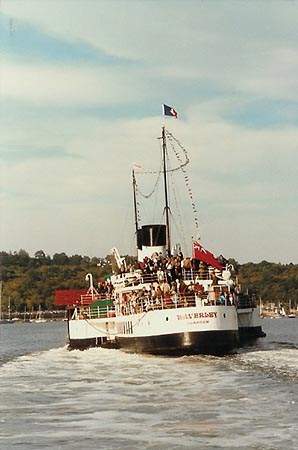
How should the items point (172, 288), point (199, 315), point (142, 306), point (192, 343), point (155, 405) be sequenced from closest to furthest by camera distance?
point (155, 405)
point (192, 343)
point (199, 315)
point (172, 288)
point (142, 306)

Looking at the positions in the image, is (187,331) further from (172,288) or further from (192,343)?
(172,288)

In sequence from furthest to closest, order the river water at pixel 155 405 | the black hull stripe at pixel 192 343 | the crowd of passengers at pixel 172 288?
1. the crowd of passengers at pixel 172 288
2. the black hull stripe at pixel 192 343
3. the river water at pixel 155 405

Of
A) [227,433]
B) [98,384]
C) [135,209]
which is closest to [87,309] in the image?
[135,209]

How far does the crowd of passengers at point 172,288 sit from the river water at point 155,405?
3.79m

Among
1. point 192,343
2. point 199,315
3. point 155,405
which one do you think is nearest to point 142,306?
point 199,315

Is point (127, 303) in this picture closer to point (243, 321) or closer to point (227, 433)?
point (243, 321)

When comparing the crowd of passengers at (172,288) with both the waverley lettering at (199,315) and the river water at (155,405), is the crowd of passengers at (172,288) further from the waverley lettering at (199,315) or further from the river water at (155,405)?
the river water at (155,405)

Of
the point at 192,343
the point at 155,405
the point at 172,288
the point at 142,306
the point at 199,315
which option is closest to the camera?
the point at 155,405

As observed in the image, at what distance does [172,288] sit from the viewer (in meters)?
53.7

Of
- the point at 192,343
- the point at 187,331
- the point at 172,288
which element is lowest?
the point at 192,343

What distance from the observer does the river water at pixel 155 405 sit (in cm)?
2412

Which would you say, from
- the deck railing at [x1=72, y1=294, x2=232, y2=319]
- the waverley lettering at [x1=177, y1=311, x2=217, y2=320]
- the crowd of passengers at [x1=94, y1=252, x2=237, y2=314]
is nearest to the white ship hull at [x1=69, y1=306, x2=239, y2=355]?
the waverley lettering at [x1=177, y1=311, x2=217, y2=320]

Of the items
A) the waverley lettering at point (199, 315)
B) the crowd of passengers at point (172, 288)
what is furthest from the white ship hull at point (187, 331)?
the crowd of passengers at point (172, 288)

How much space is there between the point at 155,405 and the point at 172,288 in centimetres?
2311
